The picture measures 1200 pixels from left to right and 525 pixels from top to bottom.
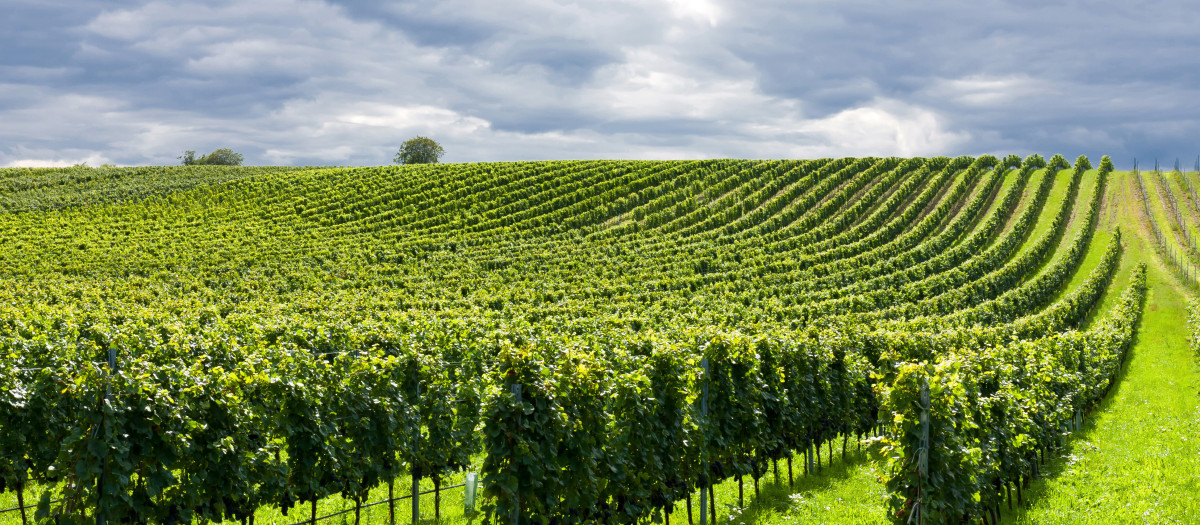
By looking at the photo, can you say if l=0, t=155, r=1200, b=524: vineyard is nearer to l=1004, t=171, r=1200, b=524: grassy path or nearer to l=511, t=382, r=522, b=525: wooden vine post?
l=511, t=382, r=522, b=525: wooden vine post

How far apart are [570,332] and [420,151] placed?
109255mm

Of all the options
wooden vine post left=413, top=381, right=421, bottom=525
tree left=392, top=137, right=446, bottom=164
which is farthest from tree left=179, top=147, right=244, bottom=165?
wooden vine post left=413, top=381, right=421, bottom=525

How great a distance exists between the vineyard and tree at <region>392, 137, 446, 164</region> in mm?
40535

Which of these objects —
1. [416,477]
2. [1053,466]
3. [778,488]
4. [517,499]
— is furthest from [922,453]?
[1053,466]

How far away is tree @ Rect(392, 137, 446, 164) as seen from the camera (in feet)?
426

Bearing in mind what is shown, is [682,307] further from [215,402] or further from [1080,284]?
[215,402]

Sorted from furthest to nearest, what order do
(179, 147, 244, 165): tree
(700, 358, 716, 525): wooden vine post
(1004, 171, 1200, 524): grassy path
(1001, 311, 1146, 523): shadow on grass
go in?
(179, 147, 244, 165): tree → (1001, 311, 1146, 523): shadow on grass → (1004, 171, 1200, 524): grassy path → (700, 358, 716, 525): wooden vine post

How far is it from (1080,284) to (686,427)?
54.2m

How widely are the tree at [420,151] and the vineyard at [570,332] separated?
133ft

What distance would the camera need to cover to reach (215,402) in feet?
29.8

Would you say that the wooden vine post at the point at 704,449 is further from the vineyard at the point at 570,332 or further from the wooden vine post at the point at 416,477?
the wooden vine post at the point at 416,477

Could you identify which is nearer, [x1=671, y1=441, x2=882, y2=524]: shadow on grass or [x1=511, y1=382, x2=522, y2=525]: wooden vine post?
[x1=511, y1=382, x2=522, y2=525]: wooden vine post

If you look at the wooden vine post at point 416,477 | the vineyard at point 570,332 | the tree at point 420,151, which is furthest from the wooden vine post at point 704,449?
the tree at point 420,151

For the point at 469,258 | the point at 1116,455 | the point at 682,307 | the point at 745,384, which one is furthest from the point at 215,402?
the point at 469,258
